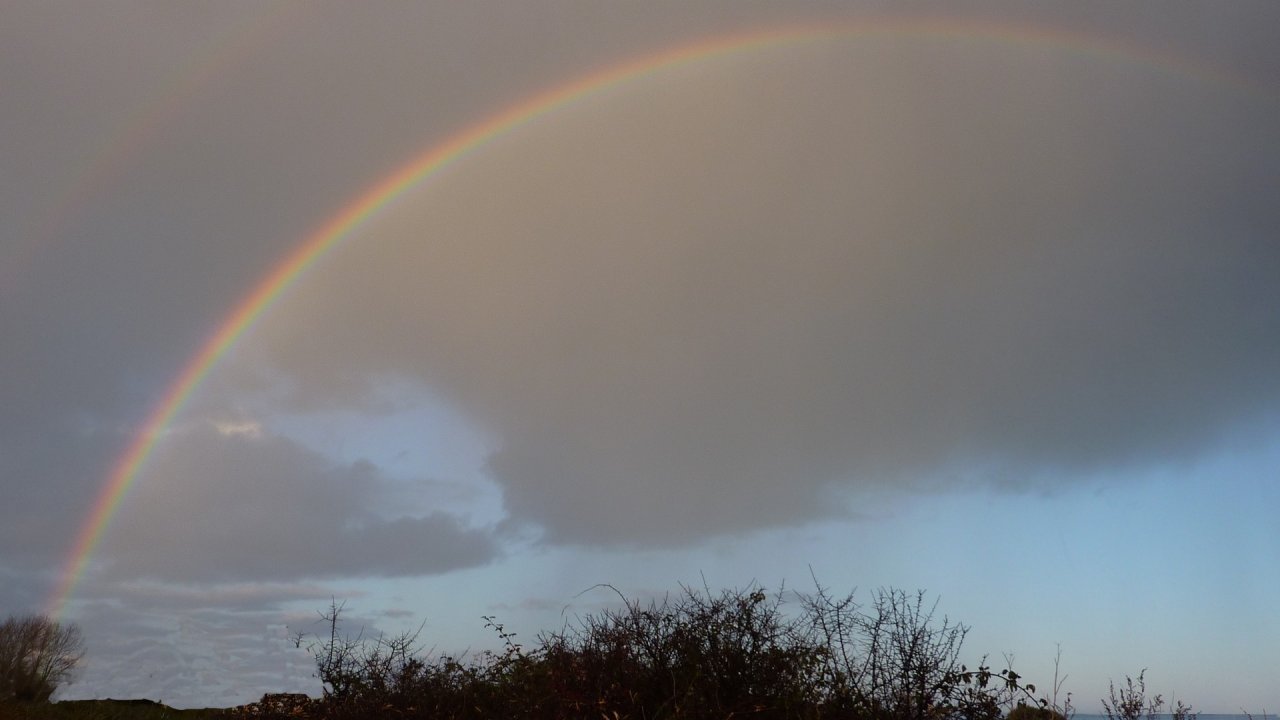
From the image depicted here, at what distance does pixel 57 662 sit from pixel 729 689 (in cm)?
4990

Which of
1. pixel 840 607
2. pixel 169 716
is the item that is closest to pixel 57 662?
pixel 169 716

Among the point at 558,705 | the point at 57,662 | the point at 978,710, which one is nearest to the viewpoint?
the point at 978,710

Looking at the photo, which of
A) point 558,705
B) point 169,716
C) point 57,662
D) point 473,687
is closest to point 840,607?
point 558,705

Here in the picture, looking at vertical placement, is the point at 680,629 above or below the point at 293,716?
above

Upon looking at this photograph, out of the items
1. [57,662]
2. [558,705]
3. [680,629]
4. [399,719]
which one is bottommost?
[57,662]

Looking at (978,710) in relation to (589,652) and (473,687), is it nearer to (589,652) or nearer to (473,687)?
(589,652)

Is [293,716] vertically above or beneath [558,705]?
beneath

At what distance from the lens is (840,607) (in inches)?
383

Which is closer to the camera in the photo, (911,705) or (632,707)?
(911,705)

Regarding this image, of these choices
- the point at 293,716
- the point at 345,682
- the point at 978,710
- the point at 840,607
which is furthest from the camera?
the point at 293,716

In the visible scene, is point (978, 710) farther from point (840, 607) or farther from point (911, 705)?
point (840, 607)

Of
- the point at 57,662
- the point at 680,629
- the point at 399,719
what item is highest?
the point at 680,629

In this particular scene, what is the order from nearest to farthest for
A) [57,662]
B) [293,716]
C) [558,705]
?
[558,705], [293,716], [57,662]

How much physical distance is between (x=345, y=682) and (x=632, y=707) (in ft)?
30.3
